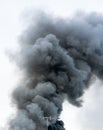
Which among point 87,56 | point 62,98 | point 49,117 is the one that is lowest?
point 49,117

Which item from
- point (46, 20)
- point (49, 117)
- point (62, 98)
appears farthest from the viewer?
point (46, 20)

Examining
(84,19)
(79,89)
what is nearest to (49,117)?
(79,89)

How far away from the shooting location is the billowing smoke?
203 ft

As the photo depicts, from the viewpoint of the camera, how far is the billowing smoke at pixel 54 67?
61.9 m

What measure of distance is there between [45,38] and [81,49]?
7433 mm

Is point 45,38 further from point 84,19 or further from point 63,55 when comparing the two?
point 84,19

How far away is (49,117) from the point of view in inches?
2426

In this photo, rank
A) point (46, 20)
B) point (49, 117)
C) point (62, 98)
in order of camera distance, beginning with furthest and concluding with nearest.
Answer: point (46, 20), point (62, 98), point (49, 117)

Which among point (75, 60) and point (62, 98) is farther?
point (75, 60)

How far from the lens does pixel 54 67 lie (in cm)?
6688

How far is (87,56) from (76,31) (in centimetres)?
431

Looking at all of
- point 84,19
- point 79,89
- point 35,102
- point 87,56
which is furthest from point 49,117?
point 84,19

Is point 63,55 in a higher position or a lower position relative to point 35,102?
higher

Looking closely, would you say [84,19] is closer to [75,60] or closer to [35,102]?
[75,60]
